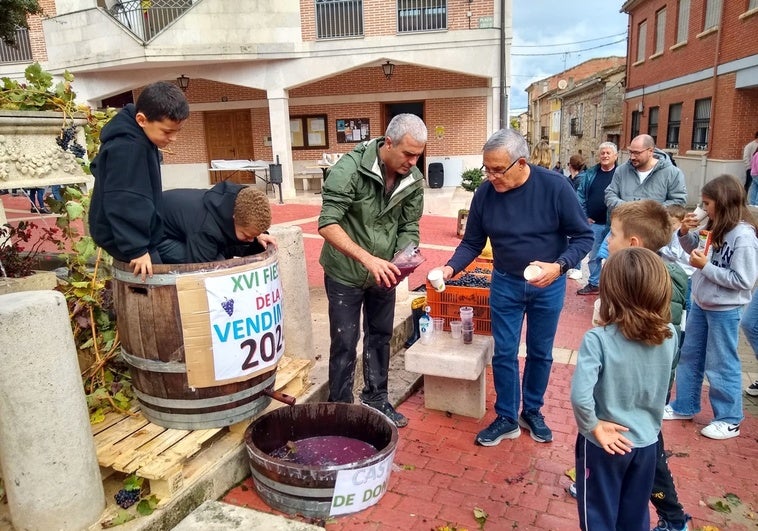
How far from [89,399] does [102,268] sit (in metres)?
0.93

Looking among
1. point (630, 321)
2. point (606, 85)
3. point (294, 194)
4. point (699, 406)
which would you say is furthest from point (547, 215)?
point (606, 85)

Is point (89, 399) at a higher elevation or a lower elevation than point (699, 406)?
higher

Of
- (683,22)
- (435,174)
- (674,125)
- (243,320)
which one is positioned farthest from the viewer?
(674,125)

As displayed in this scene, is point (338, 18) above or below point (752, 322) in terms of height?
above

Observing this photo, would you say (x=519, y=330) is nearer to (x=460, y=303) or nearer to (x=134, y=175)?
(x=460, y=303)

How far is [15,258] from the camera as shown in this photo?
4473 mm

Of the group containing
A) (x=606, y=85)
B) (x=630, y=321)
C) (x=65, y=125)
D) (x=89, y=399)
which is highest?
(x=606, y=85)

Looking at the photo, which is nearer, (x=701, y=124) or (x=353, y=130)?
(x=353, y=130)

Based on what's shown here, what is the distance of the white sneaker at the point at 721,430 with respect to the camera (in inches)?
145

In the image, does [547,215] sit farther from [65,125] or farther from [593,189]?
[593,189]

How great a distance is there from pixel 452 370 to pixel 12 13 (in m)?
6.23

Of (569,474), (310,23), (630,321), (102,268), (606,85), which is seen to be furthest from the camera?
(606,85)

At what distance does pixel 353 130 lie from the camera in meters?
18.7

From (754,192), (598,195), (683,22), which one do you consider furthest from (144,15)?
(683,22)
